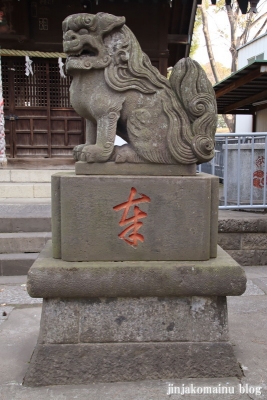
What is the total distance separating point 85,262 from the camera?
7.83ft

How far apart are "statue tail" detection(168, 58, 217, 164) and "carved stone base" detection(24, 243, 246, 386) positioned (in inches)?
28.5

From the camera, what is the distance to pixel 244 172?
5.14 meters

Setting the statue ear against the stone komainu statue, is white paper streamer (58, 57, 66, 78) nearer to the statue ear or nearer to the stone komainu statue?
the stone komainu statue

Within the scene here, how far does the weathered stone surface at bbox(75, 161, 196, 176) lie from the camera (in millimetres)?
2418

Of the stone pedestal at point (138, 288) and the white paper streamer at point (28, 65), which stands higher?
the white paper streamer at point (28, 65)

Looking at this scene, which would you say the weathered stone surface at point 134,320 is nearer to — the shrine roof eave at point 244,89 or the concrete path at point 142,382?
the concrete path at point 142,382

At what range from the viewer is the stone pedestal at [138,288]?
2.35 m

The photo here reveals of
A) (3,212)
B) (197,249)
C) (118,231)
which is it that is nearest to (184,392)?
(197,249)

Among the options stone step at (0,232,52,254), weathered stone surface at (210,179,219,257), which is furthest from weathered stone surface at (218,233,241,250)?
weathered stone surface at (210,179,219,257)

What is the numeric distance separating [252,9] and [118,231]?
19.2 feet

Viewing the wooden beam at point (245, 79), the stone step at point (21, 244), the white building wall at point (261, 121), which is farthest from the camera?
the white building wall at point (261, 121)

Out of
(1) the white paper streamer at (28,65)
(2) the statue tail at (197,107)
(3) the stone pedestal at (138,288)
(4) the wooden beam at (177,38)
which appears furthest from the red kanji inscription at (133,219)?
(4) the wooden beam at (177,38)

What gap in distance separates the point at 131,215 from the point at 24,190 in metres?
5.20

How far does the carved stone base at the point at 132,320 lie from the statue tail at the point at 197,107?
723 mm
